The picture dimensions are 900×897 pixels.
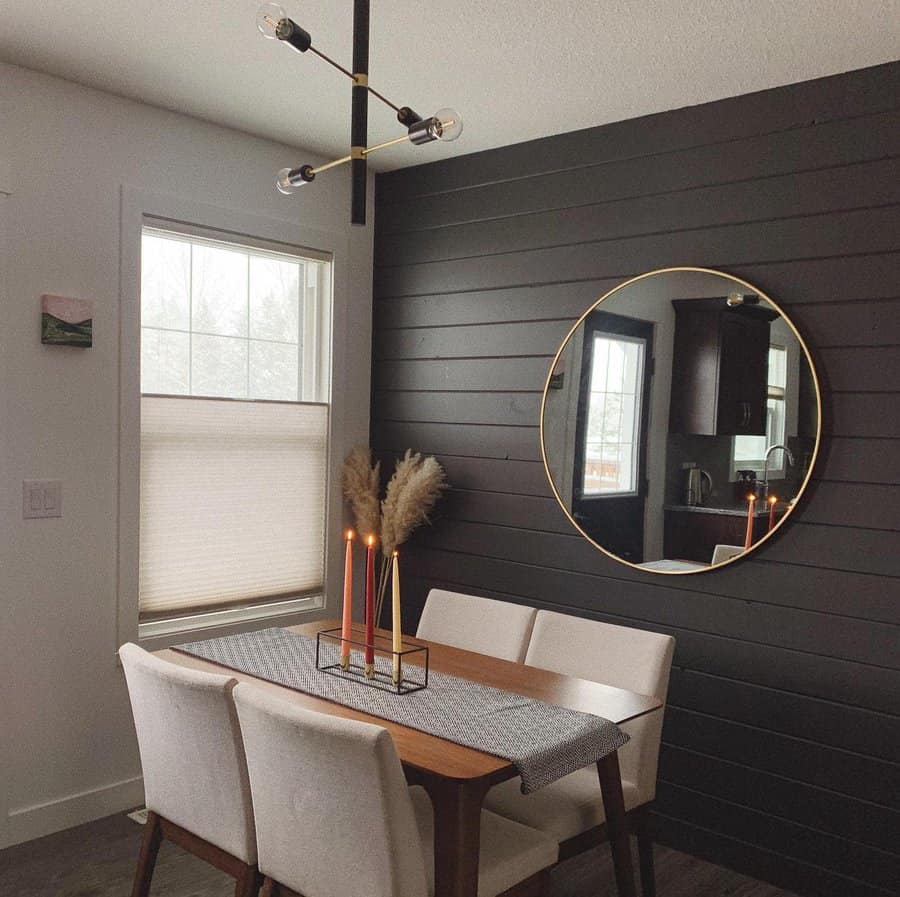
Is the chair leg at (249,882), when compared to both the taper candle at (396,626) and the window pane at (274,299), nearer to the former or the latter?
the taper candle at (396,626)

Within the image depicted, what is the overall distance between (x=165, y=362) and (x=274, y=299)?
553 millimetres

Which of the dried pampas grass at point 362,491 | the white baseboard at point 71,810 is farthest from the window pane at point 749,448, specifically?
the white baseboard at point 71,810

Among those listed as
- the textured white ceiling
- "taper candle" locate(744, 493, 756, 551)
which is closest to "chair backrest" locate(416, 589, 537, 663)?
"taper candle" locate(744, 493, 756, 551)

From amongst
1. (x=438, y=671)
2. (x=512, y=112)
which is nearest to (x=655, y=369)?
(x=512, y=112)

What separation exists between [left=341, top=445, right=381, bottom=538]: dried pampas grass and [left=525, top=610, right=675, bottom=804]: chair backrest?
3.68ft

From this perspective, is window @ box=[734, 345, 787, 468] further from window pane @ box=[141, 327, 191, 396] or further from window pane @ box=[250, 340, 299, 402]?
window pane @ box=[141, 327, 191, 396]

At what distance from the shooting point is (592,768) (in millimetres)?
2531

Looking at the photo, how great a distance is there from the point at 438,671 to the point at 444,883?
72cm

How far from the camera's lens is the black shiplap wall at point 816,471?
2679 millimetres

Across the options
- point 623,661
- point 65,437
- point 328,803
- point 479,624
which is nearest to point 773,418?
point 623,661

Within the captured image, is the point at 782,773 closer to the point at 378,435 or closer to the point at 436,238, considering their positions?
the point at 378,435

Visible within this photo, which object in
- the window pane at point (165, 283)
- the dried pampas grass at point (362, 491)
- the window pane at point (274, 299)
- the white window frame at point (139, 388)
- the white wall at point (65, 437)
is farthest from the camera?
the dried pampas grass at point (362, 491)

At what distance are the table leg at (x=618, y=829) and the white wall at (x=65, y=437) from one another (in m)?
1.80

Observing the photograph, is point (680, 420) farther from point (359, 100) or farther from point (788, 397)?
point (359, 100)
